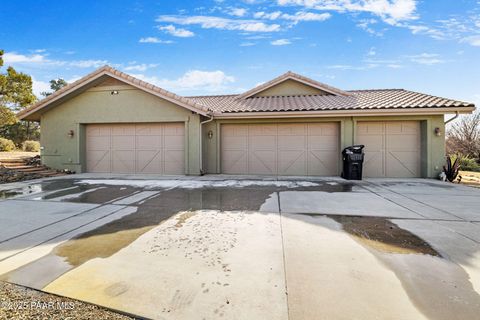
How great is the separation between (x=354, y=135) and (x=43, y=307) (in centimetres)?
995

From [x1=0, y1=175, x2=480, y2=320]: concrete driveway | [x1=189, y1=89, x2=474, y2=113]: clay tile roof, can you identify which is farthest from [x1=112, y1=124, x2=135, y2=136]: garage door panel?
[x1=0, y1=175, x2=480, y2=320]: concrete driveway

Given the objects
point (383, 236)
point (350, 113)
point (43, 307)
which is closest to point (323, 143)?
point (350, 113)

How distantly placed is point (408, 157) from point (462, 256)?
795 cm

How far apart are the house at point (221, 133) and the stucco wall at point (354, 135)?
4cm

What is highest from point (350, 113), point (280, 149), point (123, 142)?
point (350, 113)

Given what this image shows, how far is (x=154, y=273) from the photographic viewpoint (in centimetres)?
222

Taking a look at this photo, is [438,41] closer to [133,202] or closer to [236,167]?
[236,167]

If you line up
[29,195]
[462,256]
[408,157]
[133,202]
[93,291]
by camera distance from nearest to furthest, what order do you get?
[93,291]
[462,256]
[133,202]
[29,195]
[408,157]

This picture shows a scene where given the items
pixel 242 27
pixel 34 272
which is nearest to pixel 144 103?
pixel 242 27

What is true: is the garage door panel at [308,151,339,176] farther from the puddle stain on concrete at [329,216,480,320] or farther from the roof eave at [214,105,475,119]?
the puddle stain on concrete at [329,216,480,320]

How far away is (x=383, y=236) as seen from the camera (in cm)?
315

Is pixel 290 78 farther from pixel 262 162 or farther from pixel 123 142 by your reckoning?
pixel 123 142

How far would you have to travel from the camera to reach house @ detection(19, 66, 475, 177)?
9.08m

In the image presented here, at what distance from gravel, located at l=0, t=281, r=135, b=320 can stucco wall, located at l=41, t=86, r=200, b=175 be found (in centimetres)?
771
